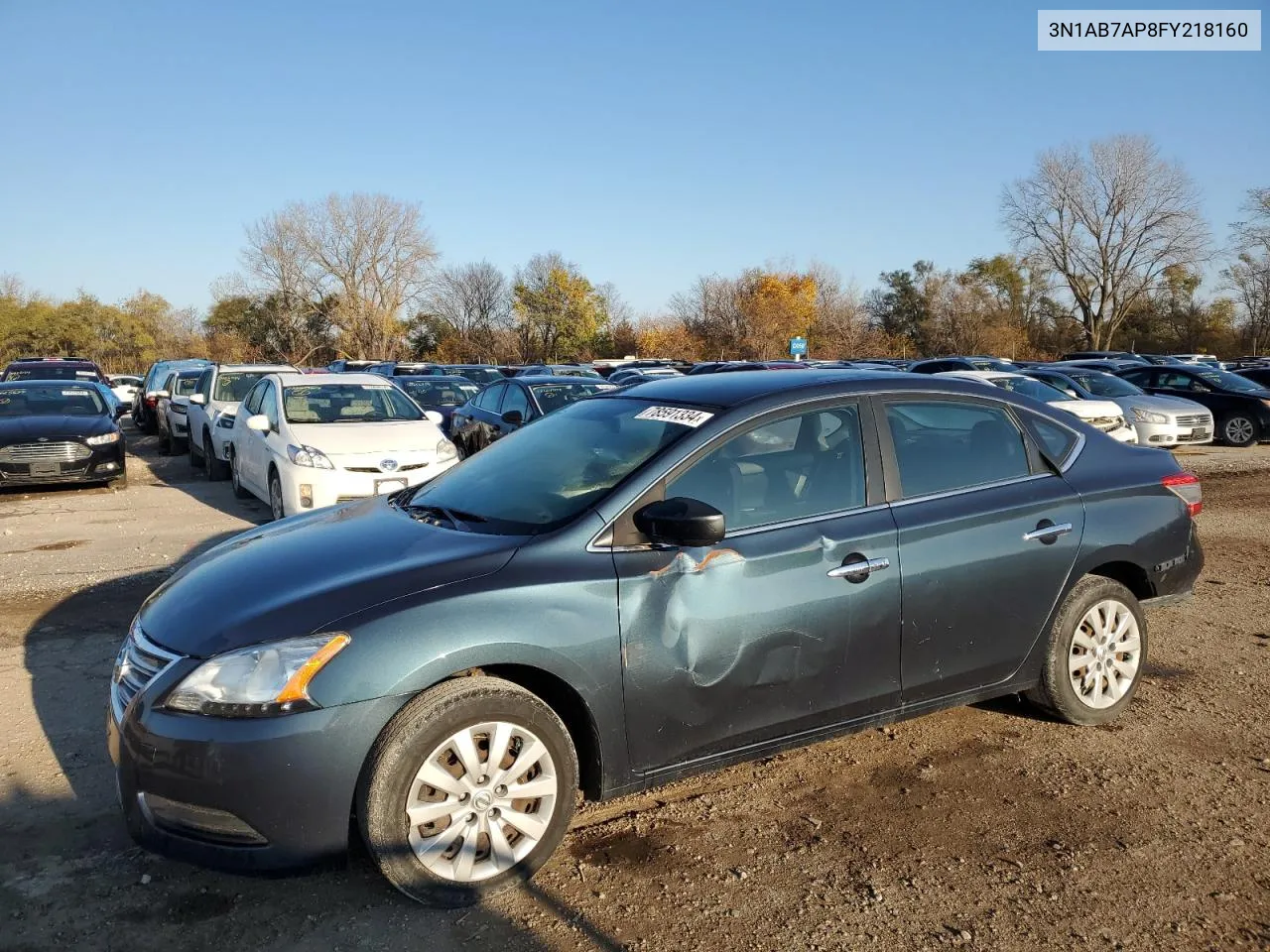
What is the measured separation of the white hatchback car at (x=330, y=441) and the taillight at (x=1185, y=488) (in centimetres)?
631

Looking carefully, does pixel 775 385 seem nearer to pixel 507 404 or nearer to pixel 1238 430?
pixel 507 404

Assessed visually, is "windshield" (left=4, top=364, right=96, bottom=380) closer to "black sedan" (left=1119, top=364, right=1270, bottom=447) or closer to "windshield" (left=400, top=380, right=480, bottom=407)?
"windshield" (left=400, top=380, right=480, bottom=407)

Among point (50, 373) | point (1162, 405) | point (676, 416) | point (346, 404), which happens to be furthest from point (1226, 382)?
point (50, 373)

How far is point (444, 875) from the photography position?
9.69 feet

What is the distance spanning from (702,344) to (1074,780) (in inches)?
1966

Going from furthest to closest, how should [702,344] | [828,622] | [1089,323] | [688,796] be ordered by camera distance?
1. [1089,323]
2. [702,344]
3. [688,796]
4. [828,622]

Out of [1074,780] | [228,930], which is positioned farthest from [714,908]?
[1074,780]

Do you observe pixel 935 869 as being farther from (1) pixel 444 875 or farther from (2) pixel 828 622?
(1) pixel 444 875

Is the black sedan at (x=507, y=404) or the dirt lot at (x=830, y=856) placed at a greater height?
the black sedan at (x=507, y=404)

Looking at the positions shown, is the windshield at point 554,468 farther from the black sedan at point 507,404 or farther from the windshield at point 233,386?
the windshield at point 233,386

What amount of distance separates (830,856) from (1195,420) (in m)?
17.1

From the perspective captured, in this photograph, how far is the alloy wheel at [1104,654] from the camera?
14.1 feet

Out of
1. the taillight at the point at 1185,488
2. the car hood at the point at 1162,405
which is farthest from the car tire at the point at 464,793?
the car hood at the point at 1162,405

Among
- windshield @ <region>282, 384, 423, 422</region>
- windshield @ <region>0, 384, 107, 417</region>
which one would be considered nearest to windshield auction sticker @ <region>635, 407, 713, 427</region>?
windshield @ <region>282, 384, 423, 422</region>
